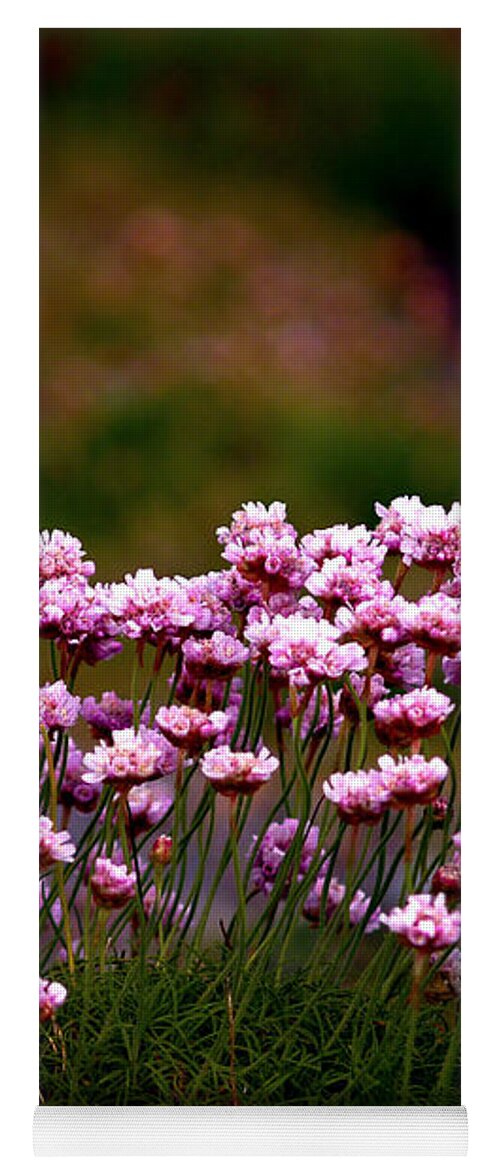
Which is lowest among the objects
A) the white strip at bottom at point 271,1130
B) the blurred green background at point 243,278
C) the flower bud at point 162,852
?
the white strip at bottom at point 271,1130

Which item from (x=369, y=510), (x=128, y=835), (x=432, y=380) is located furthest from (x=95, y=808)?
(x=432, y=380)

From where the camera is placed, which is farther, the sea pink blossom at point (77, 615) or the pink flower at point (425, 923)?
the sea pink blossom at point (77, 615)

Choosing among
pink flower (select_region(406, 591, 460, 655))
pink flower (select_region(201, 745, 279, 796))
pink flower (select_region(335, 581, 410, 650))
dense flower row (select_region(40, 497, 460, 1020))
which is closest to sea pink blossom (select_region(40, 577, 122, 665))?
dense flower row (select_region(40, 497, 460, 1020))

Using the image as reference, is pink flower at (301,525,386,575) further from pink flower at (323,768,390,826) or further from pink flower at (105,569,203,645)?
pink flower at (323,768,390,826)

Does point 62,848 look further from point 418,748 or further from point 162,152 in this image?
point 162,152

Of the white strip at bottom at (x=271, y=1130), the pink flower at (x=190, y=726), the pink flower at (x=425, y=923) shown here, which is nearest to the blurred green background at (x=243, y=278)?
the pink flower at (x=190, y=726)

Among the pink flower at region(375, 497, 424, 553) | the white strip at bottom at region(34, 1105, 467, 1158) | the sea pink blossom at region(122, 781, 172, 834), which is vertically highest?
the pink flower at region(375, 497, 424, 553)

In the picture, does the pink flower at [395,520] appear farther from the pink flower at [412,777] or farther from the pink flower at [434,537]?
the pink flower at [412,777]
